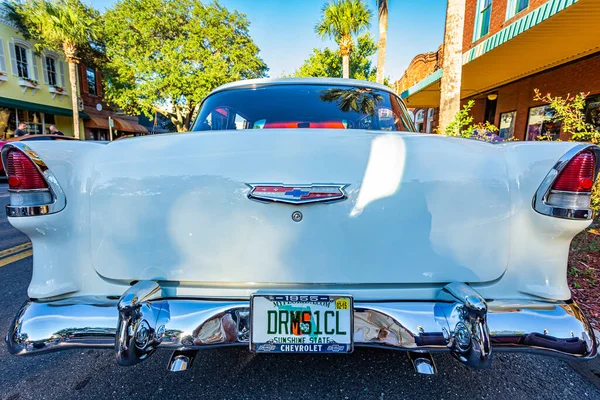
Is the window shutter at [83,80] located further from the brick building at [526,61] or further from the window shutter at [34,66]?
the brick building at [526,61]

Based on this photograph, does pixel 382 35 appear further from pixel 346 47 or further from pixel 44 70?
pixel 44 70

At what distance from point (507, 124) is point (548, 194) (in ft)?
39.3

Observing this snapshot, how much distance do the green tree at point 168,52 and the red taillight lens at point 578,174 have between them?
62.8ft

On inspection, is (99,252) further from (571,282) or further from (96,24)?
(96,24)

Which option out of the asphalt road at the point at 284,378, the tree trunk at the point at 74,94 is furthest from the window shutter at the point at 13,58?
the asphalt road at the point at 284,378

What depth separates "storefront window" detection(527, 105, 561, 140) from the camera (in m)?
8.65

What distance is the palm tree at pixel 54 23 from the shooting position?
1636 centimetres

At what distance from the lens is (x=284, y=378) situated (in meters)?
1.69

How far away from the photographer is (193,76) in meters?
18.4

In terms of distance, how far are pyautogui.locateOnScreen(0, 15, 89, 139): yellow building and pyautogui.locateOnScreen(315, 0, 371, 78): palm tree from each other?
54.0 ft

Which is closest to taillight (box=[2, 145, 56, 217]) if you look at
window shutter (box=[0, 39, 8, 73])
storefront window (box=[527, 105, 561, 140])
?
storefront window (box=[527, 105, 561, 140])

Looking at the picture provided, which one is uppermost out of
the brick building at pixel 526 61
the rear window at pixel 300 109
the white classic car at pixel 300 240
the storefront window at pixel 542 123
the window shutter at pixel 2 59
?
the window shutter at pixel 2 59

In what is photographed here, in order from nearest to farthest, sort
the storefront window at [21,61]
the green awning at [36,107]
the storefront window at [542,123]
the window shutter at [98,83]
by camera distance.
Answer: the storefront window at [542,123] < the green awning at [36,107] < the storefront window at [21,61] < the window shutter at [98,83]

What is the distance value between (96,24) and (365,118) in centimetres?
2355
